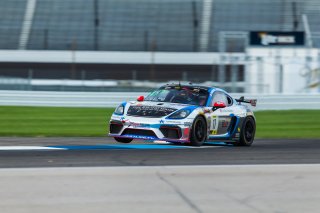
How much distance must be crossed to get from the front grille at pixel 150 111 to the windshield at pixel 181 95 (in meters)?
0.58

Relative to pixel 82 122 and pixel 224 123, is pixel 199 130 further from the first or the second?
pixel 82 122

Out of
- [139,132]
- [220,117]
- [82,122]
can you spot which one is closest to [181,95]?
[220,117]

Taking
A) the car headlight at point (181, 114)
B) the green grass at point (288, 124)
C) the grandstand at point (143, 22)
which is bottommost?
the green grass at point (288, 124)

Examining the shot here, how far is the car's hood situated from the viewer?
10.9m

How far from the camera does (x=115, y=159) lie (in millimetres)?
8859

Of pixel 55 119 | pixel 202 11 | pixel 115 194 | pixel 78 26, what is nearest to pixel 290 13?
pixel 202 11

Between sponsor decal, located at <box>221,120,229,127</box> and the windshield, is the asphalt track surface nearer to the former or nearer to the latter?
the windshield

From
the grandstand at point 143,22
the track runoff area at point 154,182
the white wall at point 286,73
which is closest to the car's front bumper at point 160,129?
the track runoff area at point 154,182

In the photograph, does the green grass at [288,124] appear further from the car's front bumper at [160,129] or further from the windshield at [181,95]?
the car's front bumper at [160,129]

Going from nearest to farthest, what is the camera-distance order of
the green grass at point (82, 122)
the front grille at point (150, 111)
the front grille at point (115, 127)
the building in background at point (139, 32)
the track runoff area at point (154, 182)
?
the track runoff area at point (154, 182) < the front grille at point (150, 111) < the front grille at point (115, 127) < the green grass at point (82, 122) < the building in background at point (139, 32)

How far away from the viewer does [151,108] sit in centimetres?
1104

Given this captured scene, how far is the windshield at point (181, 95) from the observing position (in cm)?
1157

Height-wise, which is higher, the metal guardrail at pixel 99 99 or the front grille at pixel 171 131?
the front grille at pixel 171 131

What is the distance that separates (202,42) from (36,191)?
32.8m
